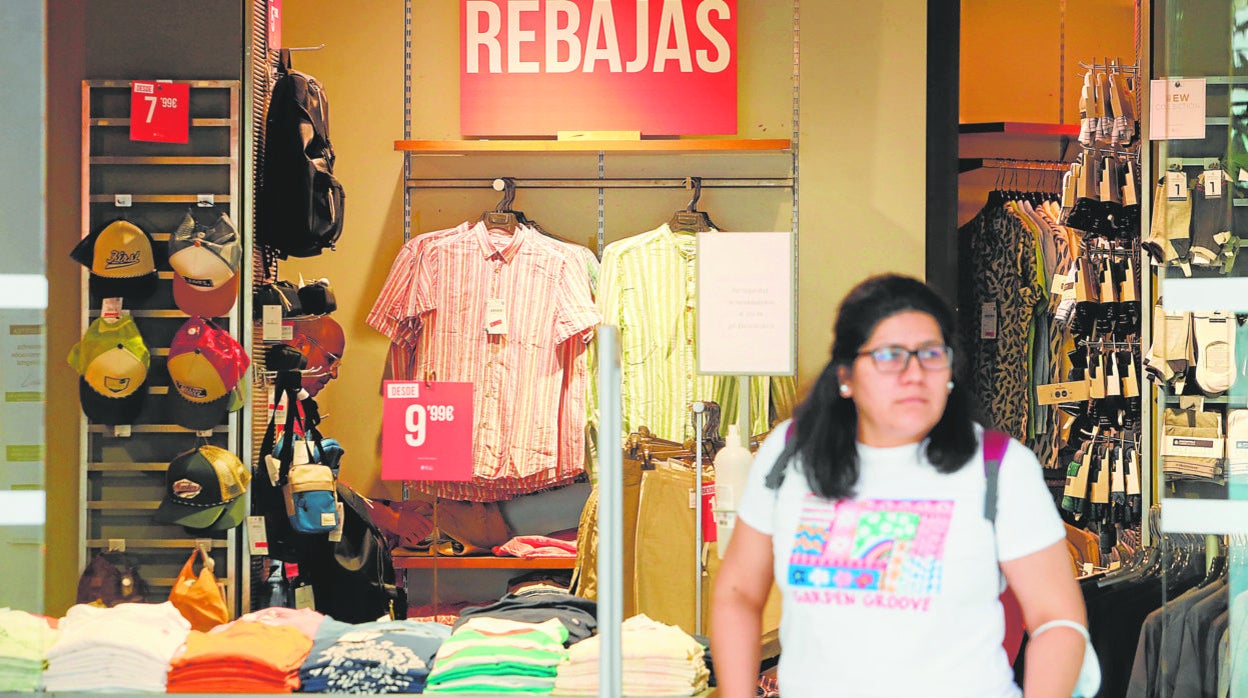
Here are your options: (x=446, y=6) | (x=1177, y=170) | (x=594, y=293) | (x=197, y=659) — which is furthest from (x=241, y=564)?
(x=1177, y=170)

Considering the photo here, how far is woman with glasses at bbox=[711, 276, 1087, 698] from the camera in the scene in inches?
80.0

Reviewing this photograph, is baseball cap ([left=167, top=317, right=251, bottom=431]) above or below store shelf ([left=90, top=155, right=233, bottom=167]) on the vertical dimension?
below

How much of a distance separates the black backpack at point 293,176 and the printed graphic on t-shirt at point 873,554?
9.51ft

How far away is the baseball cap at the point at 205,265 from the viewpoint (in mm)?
4172

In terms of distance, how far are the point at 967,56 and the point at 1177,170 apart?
387 cm

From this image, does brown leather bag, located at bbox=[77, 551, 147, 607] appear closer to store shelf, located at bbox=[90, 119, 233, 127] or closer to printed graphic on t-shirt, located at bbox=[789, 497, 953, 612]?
store shelf, located at bbox=[90, 119, 233, 127]

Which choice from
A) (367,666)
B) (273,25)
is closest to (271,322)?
(273,25)

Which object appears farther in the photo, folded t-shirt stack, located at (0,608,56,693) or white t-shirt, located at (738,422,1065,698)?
folded t-shirt stack, located at (0,608,56,693)

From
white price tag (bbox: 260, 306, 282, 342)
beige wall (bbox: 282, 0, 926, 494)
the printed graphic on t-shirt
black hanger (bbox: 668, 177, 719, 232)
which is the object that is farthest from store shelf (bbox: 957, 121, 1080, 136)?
the printed graphic on t-shirt

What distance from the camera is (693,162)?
19.1ft

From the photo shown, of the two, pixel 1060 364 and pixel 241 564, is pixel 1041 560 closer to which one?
pixel 241 564

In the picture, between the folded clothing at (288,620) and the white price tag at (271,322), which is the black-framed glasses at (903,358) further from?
the white price tag at (271,322)

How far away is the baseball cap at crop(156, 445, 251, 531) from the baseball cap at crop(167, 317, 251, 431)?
0.41 feet

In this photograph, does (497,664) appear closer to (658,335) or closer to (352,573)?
(352,573)
